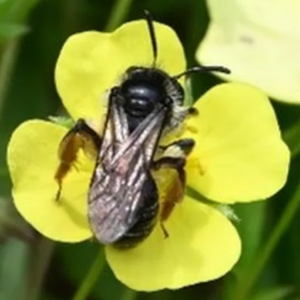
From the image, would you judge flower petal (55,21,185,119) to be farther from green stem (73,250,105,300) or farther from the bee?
green stem (73,250,105,300)

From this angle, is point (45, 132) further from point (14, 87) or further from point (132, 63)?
point (14, 87)

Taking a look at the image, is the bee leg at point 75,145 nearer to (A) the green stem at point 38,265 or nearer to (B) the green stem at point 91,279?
(B) the green stem at point 91,279

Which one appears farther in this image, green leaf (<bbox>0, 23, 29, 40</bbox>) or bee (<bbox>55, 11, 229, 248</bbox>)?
green leaf (<bbox>0, 23, 29, 40</bbox>)

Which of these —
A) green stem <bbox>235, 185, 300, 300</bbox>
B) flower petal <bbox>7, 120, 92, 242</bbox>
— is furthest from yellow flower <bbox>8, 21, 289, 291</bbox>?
green stem <bbox>235, 185, 300, 300</bbox>

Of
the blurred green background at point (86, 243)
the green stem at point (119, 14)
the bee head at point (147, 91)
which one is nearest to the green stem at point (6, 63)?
the blurred green background at point (86, 243)

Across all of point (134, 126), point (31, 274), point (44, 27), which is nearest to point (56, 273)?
point (31, 274)

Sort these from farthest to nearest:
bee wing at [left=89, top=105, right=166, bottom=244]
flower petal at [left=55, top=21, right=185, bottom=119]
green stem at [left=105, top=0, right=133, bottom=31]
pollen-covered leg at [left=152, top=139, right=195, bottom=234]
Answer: green stem at [left=105, top=0, right=133, bottom=31]
flower petal at [left=55, top=21, right=185, bottom=119]
pollen-covered leg at [left=152, top=139, right=195, bottom=234]
bee wing at [left=89, top=105, right=166, bottom=244]

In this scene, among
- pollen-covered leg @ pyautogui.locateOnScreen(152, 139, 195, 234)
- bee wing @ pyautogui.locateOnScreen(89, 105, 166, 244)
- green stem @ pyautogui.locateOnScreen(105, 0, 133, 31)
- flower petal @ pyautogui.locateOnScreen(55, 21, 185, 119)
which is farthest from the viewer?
green stem @ pyautogui.locateOnScreen(105, 0, 133, 31)
